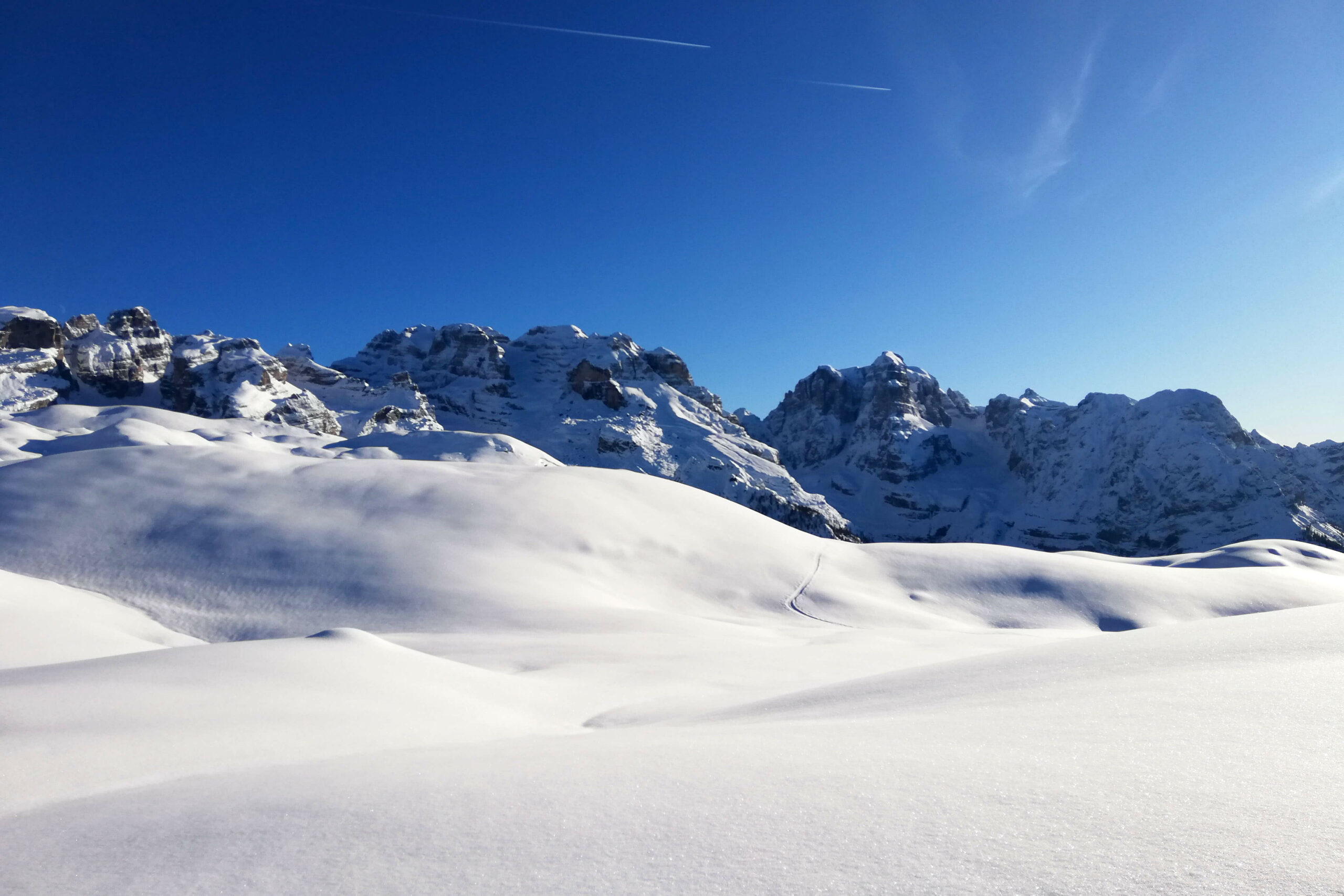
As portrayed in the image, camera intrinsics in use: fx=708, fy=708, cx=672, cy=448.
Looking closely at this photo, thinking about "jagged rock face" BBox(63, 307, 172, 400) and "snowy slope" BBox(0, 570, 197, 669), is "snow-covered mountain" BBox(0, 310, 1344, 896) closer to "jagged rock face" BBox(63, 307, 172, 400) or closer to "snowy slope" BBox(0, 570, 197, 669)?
"snowy slope" BBox(0, 570, 197, 669)

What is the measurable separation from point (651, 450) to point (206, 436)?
179 feet

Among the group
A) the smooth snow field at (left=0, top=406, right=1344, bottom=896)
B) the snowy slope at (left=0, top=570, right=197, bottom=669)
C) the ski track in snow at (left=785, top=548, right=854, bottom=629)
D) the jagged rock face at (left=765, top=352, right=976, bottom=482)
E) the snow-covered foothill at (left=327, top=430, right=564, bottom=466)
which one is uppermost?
the jagged rock face at (left=765, top=352, right=976, bottom=482)

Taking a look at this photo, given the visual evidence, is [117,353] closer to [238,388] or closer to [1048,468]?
[238,388]

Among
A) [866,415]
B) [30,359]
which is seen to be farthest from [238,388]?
[866,415]

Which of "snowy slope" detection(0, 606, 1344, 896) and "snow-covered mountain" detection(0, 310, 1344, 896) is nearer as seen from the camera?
"snowy slope" detection(0, 606, 1344, 896)

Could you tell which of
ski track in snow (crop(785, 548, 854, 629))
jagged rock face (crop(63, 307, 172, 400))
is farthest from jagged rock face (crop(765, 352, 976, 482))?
ski track in snow (crop(785, 548, 854, 629))

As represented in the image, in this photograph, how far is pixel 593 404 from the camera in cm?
11419

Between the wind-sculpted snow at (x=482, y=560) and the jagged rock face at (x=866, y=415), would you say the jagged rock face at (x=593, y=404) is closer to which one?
the jagged rock face at (x=866, y=415)

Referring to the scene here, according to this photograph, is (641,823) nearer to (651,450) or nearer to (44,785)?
(44,785)

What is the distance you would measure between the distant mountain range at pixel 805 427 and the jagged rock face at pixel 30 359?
0.22 m

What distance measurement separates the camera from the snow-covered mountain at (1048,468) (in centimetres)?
11538

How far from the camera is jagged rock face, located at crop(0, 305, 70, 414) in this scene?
7819 centimetres

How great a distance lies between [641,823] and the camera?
2.44m

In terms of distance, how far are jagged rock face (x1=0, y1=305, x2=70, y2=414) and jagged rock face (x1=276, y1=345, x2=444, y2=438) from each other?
83.2 feet
